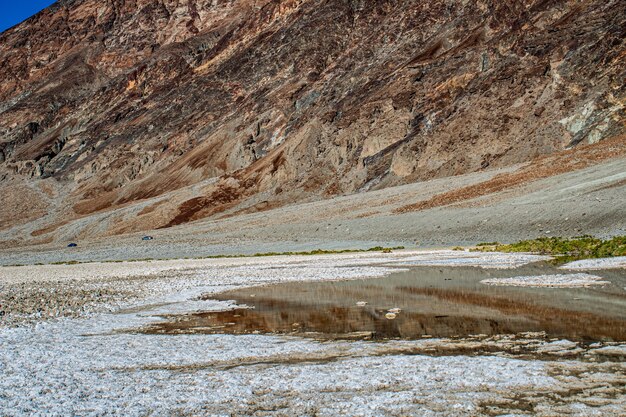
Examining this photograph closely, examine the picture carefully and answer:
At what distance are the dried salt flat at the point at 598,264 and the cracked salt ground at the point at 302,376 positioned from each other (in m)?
10.6

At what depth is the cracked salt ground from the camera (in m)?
6.59

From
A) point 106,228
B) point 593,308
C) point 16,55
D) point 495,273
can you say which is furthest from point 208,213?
point 16,55

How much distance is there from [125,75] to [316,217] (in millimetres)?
115923

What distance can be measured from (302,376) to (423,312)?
17.7 feet

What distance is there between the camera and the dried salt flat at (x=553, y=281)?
50.6ft

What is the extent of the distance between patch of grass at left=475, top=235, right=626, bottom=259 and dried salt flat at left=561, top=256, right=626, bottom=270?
108 cm

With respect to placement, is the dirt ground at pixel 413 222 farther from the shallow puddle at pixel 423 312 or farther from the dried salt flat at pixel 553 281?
the shallow puddle at pixel 423 312

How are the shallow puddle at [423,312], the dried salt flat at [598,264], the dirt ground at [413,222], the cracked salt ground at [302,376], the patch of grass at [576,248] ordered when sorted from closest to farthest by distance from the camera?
the cracked salt ground at [302,376] → the shallow puddle at [423,312] → the dried salt flat at [598,264] → the patch of grass at [576,248] → the dirt ground at [413,222]

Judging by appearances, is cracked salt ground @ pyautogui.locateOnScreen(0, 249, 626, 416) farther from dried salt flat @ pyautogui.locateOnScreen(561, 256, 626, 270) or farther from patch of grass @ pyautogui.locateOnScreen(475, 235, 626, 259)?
patch of grass @ pyautogui.locateOnScreen(475, 235, 626, 259)

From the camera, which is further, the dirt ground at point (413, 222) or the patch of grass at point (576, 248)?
the dirt ground at point (413, 222)

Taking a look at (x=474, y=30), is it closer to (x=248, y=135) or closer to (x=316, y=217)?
(x=248, y=135)

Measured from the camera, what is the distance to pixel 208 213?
271 ft

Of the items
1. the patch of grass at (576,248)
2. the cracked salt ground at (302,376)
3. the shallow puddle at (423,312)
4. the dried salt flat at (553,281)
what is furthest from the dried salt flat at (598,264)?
the cracked salt ground at (302,376)

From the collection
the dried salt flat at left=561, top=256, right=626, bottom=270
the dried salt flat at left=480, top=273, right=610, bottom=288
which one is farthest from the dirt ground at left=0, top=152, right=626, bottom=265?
the dried salt flat at left=480, top=273, right=610, bottom=288
